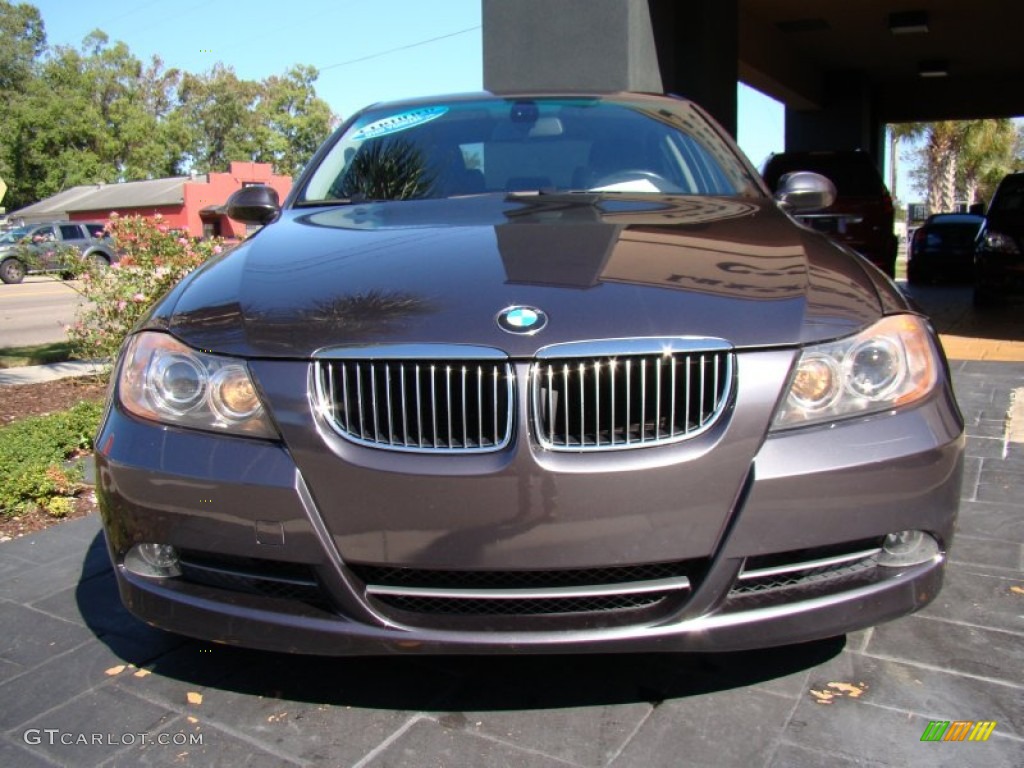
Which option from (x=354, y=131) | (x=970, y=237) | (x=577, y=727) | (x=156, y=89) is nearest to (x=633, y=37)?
(x=354, y=131)

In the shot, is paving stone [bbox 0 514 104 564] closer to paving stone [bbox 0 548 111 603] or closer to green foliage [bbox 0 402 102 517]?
paving stone [bbox 0 548 111 603]

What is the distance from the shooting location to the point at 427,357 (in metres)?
1.99

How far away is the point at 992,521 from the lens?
139 inches

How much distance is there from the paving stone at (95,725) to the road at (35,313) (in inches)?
234

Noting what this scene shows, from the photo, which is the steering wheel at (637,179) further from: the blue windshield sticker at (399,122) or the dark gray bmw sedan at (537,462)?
the dark gray bmw sedan at (537,462)

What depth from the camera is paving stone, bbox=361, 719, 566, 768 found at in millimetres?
2043

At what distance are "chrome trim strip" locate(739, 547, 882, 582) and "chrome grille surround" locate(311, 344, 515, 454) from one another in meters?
0.62

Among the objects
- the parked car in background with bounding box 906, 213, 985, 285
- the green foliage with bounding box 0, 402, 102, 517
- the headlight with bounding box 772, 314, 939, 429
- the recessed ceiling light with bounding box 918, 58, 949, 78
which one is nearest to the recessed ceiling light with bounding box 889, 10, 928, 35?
the parked car in background with bounding box 906, 213, 985, 285

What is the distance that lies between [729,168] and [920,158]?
178 feet

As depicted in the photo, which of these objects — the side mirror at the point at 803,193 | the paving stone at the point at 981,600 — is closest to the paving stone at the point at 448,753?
the paving stone at the point at 981,600

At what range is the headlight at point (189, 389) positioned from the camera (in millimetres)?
2070

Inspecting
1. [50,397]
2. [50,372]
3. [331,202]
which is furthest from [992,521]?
[50,372]

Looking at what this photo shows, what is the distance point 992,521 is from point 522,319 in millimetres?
2493

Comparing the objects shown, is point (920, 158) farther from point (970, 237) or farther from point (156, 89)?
point (156, 89)
